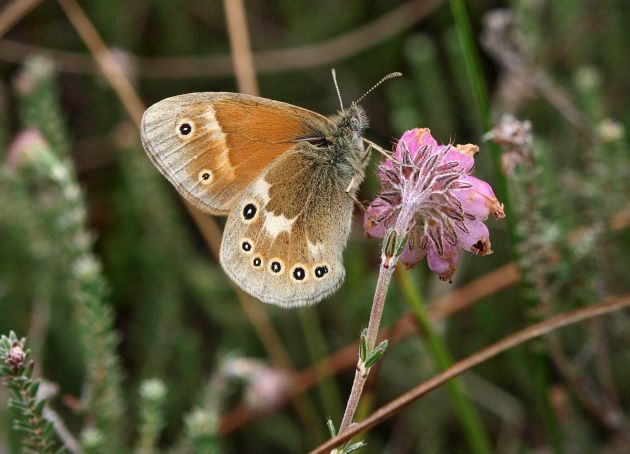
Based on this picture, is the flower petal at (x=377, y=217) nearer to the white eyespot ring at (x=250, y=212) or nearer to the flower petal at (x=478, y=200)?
the flower petal at (x=478, y=200)

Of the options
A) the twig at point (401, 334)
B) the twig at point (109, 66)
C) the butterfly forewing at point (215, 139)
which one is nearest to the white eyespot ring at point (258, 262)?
the butterfly forewing at point (215, 139)

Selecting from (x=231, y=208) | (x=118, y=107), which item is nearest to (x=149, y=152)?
(x=231, y=208)

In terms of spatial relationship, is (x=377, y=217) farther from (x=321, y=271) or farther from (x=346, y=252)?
(x=346, y=252)

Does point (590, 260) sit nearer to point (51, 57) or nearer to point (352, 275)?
point (352, 275)

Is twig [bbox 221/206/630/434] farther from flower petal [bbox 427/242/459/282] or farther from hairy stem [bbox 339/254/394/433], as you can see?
hairy stem [bbox 339/254/394/433]

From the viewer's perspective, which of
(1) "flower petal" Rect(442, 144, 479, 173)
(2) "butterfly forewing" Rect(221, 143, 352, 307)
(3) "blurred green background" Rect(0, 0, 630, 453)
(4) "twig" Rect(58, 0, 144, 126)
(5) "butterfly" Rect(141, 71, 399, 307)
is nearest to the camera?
(1) "flower petal" Rect(442, 144, 479, 173)

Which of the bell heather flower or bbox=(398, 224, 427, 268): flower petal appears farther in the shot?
bbox=(398, 224, 427, 268): flower petal

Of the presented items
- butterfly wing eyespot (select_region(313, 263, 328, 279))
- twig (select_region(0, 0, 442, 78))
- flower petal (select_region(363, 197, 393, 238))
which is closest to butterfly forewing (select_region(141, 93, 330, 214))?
butterfly wing eyespot (select_region(313, 263, 328, 279))

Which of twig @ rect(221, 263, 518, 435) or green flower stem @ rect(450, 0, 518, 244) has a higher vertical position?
green flower stem @ rect(450, 0, 518, 244)
